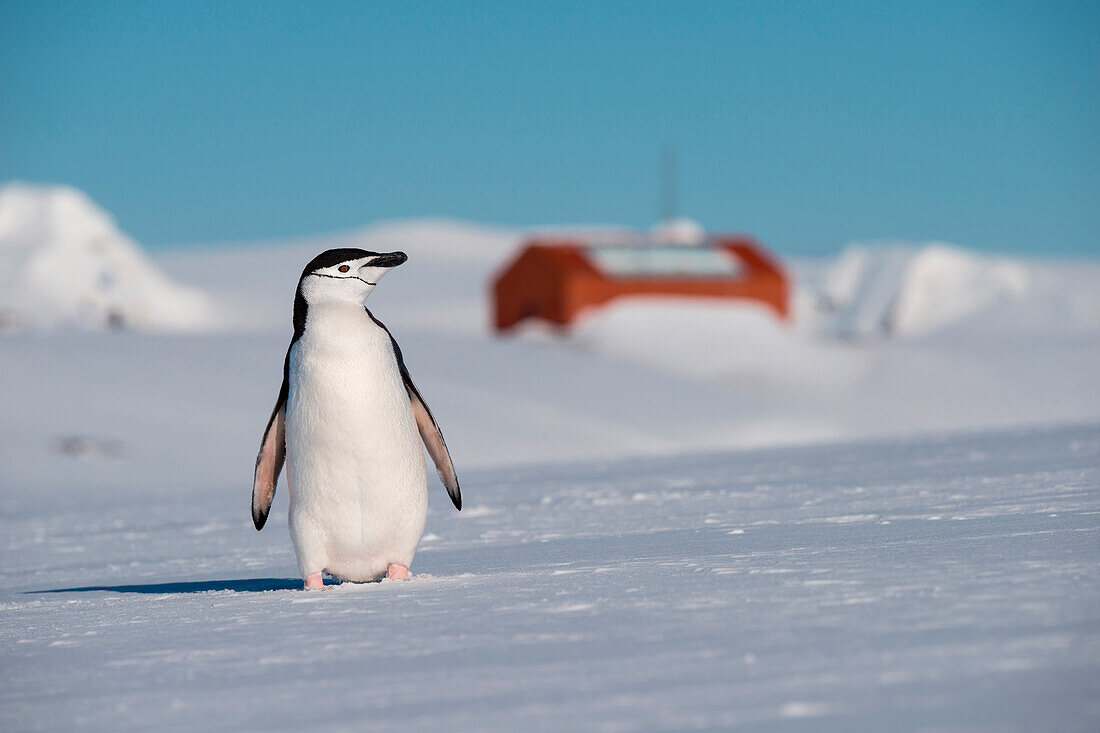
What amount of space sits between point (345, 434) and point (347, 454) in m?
0.06

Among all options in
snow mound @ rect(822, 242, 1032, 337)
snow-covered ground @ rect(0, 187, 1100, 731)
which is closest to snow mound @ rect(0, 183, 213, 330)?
snow mound @ rect(822, 242, 1032, 337)

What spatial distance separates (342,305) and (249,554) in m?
2.35

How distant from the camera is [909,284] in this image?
342 feet

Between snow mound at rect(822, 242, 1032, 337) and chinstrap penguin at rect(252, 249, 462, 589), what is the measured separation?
66274 mm

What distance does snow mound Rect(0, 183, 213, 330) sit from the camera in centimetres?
14300

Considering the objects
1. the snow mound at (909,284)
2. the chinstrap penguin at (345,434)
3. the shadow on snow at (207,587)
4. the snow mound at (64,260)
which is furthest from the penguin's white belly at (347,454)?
the snow mound at (64,260)

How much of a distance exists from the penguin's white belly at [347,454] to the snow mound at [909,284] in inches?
2609

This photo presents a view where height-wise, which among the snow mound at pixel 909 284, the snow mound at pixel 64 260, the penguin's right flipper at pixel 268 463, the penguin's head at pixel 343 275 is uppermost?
the snow mound at pixel 64 260

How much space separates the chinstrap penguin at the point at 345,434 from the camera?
157 inches

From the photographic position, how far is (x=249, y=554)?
596 centimetres

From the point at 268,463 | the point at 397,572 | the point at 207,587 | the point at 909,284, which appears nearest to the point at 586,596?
the point at 397,572

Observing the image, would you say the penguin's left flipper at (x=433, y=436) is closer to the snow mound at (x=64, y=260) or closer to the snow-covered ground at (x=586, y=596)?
the snow-covered ground at (x=586, y=596)

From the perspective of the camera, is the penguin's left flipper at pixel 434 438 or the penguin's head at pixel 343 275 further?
the penguin's left flipper at pixel 434 438

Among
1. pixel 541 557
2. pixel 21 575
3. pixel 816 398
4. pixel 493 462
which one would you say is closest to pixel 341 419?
pixel 541 557
